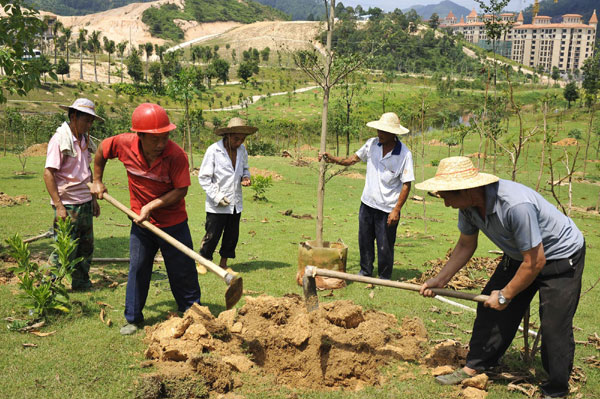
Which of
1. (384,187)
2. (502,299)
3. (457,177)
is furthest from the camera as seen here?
(384,187)

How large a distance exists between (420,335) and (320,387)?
1.54 metres

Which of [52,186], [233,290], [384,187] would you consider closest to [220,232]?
[52,186]

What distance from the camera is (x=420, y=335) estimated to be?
5418mm

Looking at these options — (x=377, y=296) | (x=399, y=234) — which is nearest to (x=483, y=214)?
(x=377, y=296)

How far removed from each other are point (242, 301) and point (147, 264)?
5.14 feet

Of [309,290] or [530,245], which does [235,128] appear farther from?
[530,245]

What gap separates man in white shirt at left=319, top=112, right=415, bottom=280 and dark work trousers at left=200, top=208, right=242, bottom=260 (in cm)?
169

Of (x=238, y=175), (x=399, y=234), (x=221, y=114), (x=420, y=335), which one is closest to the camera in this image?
(x=420, y=335)

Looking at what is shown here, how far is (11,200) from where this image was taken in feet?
40.1

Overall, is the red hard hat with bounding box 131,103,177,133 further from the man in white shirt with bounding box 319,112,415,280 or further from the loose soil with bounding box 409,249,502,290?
the loose soil with bounding box 409,249,502,290

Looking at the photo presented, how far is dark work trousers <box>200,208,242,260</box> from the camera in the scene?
7191 millimetres

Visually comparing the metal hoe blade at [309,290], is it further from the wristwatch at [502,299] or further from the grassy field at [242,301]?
the wristwatch at [502,299]

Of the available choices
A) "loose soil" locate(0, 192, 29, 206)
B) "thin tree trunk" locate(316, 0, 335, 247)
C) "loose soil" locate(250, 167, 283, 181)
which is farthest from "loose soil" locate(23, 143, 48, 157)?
"thin tree trunk" locate(316, 0, 335, 247)

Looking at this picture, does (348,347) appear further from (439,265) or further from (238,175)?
(439,265)
